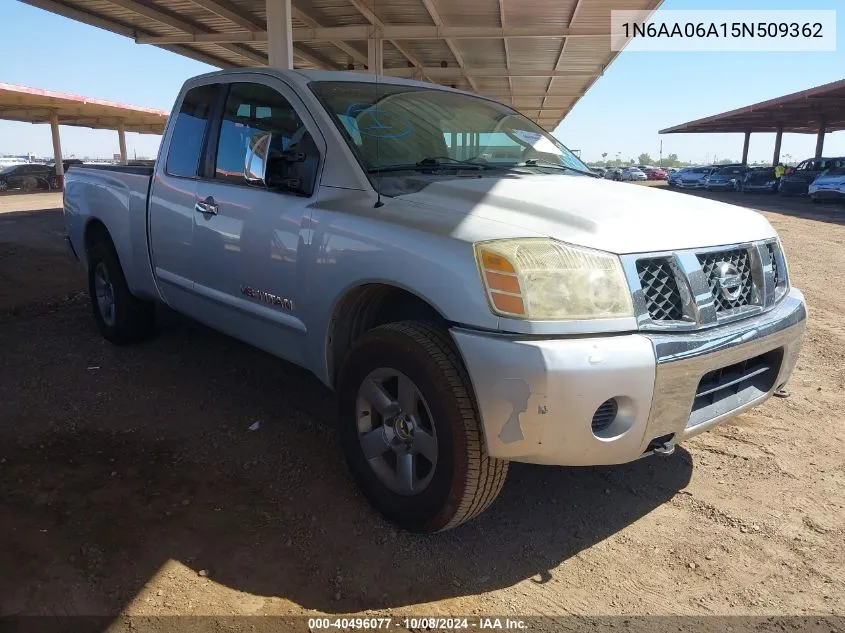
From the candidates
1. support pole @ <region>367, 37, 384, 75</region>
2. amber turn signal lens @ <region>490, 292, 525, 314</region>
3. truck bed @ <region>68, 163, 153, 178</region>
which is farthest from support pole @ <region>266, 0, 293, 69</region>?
amber turn signal lens @ <region>490, 292, 525, 314</region>

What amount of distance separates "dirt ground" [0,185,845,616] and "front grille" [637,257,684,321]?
100 centimetres

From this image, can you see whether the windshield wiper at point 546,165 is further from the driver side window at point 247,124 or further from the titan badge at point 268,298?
the titan badge at point 268,298

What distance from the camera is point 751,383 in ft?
8.92

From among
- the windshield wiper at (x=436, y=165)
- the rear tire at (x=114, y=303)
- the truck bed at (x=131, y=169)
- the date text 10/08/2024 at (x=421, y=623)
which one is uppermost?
the windshield wiper at (x=436, y=165)

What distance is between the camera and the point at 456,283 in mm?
2281

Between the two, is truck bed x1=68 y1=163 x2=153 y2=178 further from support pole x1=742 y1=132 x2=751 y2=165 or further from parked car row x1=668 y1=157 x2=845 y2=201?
support pole x1=742 y1=132 x2=751 y2=165

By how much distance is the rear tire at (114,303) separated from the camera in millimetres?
4816

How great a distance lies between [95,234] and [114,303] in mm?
634

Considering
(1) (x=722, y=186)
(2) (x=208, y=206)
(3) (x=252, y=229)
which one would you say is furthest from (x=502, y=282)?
(1) (x=722, y=186)

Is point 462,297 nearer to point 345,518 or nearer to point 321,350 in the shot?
point 321,350

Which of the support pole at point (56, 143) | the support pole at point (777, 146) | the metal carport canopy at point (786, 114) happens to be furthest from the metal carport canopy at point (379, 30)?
the support pole at point (777, 146)

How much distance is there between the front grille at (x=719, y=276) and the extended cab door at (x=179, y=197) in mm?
2761

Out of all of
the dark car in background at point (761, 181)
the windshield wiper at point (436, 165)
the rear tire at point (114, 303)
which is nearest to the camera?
the windshield wiper at point (436, 165)

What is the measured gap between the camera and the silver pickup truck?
219 cm
